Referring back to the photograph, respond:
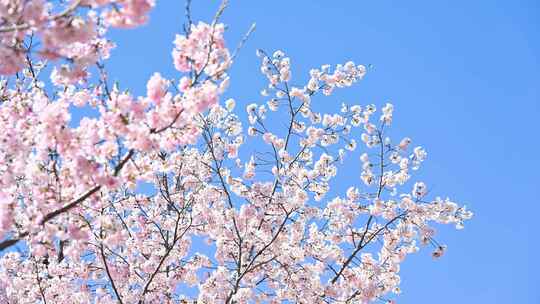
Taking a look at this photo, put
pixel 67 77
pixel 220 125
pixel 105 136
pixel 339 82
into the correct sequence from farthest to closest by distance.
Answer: pixel 339 82, pixel 220 125, pixel 105 136, pixel 67 77

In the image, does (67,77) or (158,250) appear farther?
(158,250)

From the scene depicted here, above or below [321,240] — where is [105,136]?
below

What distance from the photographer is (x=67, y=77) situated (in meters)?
4.88

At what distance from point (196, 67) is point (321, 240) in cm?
581

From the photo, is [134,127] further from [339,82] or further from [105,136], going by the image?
[339,82]

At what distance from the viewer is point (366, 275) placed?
10.4m

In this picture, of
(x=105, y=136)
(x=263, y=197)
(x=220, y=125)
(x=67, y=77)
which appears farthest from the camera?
(x=220, y=125)

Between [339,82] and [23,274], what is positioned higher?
[339,82]

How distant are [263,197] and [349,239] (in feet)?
6.24

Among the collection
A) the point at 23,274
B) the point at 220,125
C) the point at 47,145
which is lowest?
the point at 47,145

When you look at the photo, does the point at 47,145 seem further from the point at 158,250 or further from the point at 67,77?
the point at 158,250

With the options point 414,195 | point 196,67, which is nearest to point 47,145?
point 196,67

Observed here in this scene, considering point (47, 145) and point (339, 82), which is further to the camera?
point (339, 82)

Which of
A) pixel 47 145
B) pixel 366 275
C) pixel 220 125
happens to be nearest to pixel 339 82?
pixel 220 125
